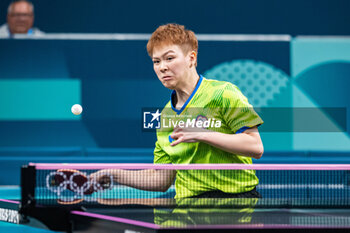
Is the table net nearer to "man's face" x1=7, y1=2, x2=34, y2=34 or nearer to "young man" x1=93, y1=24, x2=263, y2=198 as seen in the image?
"young man" x1=93, y1=24, x2=263, y2=198

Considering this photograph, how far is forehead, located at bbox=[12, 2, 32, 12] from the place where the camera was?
7.37 meters

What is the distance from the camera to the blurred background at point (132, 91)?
5.94m

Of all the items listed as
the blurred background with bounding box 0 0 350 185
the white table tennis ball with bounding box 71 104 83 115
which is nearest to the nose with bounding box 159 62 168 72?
the white table tennis ball with bounding box 71 104 83 115

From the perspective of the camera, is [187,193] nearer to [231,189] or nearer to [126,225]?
[231,189]

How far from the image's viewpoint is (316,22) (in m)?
8.98

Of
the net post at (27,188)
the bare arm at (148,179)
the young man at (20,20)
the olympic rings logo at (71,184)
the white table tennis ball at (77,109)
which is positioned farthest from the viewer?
the young man at (20,20)

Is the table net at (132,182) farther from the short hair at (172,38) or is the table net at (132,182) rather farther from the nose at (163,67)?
the short hair at (172,38)

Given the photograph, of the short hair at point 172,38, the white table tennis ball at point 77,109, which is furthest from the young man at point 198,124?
the white table tennis ball at point 77,109

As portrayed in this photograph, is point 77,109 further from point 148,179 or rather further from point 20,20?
point 20,20

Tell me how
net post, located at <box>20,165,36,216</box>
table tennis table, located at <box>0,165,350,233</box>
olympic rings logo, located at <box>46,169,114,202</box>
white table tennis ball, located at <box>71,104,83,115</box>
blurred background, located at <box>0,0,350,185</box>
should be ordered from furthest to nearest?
blurred background, located at <box>0,0,350,185</box>, white table tennis ball, located at <box>71,104,83,115</box>, olympic rings logo, located at <box>46,169,114,202</box>, net post, located at <box>20,165,36,216</box>, table tennis table, located at <box>0,165,350,233</box>

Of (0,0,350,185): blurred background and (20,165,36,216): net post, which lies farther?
(0,0,350,185): blurred background

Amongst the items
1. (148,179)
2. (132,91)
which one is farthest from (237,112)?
(132,91)

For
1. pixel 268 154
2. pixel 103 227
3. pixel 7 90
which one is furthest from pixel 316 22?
pixel 103 227

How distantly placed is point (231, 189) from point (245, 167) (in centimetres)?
42
